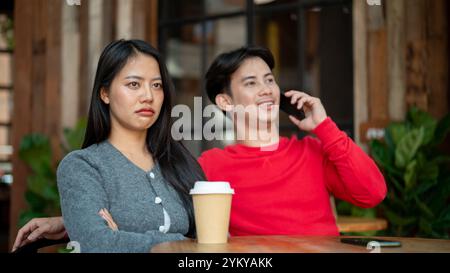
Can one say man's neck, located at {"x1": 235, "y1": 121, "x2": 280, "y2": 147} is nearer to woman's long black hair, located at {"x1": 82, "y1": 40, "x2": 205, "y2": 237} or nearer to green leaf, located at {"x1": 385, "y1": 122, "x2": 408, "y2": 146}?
woman's long black hair, located at {"x1": 82, "y1": 40, "x2": 205, "y2": 237}

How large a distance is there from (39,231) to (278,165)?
2.59ft

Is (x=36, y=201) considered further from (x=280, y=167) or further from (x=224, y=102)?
(x=280, y=167)

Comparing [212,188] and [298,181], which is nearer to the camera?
[212,188]

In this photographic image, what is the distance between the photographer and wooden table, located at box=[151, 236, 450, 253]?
4.34 ft

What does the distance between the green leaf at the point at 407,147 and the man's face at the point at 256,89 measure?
1.31 meters

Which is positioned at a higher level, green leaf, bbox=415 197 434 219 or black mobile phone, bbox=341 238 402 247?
black mobile phone, bbox=341 238 402 247

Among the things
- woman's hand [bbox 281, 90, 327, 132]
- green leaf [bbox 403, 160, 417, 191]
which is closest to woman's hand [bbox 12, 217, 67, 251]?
woman's hand [bbox 281, 90, 327, 132]

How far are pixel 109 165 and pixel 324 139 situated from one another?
70 centimetres

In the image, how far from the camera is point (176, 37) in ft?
17.7

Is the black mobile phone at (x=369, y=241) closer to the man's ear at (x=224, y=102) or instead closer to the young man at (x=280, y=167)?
the young man at (x=280, y=167)

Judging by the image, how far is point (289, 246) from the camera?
1403 millimetres

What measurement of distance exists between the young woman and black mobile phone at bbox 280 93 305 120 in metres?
0.47

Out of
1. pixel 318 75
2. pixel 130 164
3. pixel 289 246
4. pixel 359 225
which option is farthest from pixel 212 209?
pixel 318 75

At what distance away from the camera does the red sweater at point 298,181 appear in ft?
6.48
